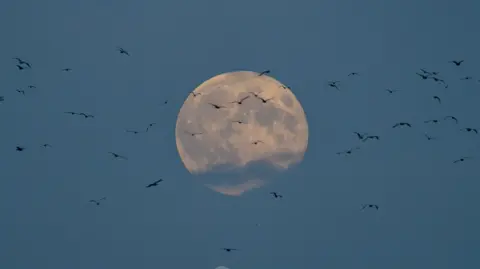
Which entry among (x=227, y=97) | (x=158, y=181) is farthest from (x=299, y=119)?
(x=158, y=181)

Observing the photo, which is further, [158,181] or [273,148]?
[158,181]

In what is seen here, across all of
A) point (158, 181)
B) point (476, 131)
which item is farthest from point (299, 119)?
point (476, 131)

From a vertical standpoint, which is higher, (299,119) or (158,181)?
(299,119)

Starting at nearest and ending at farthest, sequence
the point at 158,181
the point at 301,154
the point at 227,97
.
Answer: the point at 227,97 → the point at 301,154 → the point at 158,181

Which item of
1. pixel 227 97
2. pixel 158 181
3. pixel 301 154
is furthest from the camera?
pixel 158 181

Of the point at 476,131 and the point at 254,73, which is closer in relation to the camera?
the point at 254,73

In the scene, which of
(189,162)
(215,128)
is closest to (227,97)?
(215,128)

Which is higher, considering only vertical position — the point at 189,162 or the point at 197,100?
the point at 197,100

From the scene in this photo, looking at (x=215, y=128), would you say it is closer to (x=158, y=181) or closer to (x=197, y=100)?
(x=197, y=100)

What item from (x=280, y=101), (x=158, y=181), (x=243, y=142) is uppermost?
(x=280, y=101)
